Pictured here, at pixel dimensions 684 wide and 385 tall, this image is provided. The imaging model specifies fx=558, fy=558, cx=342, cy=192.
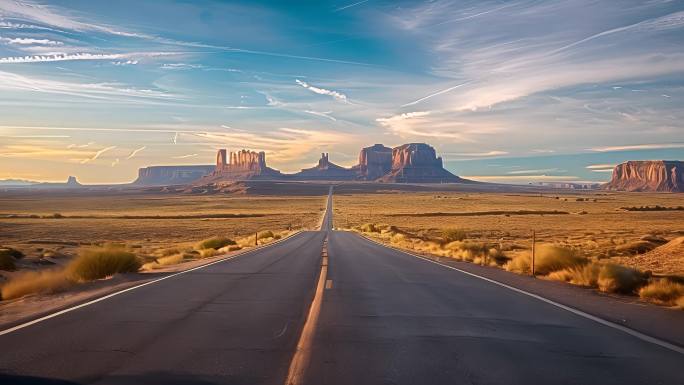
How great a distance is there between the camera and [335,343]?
776cm

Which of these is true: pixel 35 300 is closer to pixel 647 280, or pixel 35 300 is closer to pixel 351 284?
pixel 351 284

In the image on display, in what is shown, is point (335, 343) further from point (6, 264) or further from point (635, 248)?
point (635, 248)

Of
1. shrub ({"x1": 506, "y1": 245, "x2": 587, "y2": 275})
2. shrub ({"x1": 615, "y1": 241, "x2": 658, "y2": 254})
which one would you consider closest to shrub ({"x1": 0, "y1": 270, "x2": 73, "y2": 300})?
shrub ({"x1": 506, "y1": 245, "x2": 587, "y2": 275})

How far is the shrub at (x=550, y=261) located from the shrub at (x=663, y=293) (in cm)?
500

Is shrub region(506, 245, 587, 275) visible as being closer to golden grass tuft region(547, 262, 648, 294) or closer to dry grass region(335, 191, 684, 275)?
golden grass tuft region(547, 262, 648, 294)

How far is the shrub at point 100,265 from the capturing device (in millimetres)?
17211

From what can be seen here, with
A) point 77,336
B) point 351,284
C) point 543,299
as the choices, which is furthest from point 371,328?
point 351,284

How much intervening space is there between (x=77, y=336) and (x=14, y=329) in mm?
1257

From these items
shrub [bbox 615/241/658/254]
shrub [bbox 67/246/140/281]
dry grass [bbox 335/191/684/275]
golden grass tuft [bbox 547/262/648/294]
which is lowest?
dry grass [bbox 335/191/684/275]

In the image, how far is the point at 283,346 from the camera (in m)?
7.57

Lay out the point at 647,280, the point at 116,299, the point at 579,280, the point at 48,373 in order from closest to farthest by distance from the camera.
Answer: the point at 48,373 < the point at 116,299 < the point at 647,280 < the point at 579,280

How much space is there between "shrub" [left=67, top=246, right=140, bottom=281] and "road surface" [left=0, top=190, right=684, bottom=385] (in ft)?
17.0

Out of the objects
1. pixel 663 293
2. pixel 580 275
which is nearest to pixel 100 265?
pixel 580 275

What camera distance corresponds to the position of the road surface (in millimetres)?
6223
